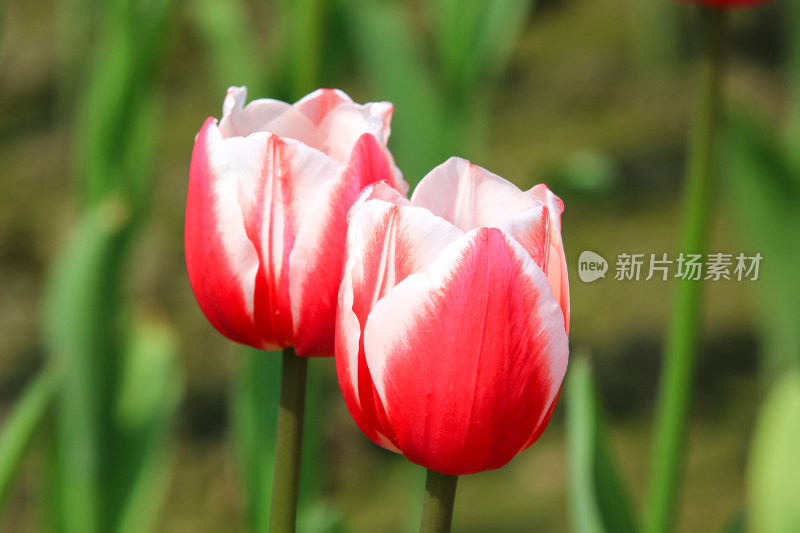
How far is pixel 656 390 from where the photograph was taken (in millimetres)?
1679

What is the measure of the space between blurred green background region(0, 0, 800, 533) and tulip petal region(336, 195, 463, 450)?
Result: 0.35 m

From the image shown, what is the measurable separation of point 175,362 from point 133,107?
0.94ft

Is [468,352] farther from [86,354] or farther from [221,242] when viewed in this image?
[86,354]

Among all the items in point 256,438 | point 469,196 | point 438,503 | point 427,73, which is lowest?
point 256,438

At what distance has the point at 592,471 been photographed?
65 centimetres

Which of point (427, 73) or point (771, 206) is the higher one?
point (427, 73)

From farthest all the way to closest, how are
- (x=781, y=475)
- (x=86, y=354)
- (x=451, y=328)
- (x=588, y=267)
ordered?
(x=86, y=354) → (x=781, y=475) → (x=588, y=267) → (x=451, y=328)

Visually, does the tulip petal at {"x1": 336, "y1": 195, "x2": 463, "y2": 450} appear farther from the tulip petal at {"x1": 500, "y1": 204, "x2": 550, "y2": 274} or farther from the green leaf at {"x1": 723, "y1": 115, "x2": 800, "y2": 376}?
the green leaf at {"x1": 723, "y1": 115, "x2": 800, "y2": 376}

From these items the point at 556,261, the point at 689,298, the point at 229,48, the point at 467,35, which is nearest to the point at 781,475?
the point at 689,298

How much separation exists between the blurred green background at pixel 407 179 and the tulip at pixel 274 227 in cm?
33

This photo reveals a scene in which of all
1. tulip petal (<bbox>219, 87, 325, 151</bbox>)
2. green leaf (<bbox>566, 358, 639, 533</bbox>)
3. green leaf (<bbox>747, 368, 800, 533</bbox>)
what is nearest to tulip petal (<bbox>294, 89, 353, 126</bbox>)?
tulip petal (<bbox>219, 87, 325, 151</bbox>)

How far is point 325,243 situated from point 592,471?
14.2 inches

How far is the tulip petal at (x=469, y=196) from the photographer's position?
0.35 m

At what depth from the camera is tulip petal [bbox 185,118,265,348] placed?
0.36 m
